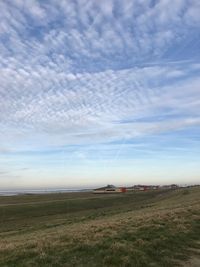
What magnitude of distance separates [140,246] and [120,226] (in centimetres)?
452

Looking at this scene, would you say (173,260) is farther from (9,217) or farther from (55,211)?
(55,211)

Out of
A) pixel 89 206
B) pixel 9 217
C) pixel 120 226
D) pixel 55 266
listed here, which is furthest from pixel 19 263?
pixel 89 206

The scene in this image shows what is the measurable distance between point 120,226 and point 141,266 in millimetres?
6526

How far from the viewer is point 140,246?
499 inches

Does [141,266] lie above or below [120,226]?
below

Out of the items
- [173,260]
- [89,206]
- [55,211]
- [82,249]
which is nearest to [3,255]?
[82,249]

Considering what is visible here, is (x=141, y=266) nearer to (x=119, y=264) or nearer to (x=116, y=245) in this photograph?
(x=119, y=264)

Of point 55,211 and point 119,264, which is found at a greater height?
point 55,211

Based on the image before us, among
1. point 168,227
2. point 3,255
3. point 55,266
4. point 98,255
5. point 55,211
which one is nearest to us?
point 55,266

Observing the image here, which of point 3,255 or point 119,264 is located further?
point 3,255

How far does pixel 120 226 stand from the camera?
1716cm

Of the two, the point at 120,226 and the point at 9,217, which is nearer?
the point at 120,226

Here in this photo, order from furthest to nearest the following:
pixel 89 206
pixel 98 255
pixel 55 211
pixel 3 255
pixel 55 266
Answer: pixel 89 206
pixel 55 211
pixel 3 255
pixel 98 255
pixel 55 266

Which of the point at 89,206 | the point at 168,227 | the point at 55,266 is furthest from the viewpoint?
the point at 89,206
